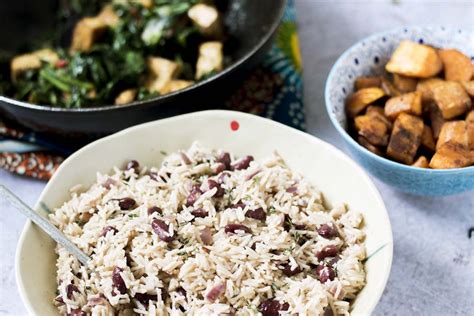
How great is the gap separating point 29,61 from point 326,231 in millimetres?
1828

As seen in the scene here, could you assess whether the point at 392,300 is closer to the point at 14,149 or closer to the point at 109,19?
the point at 14,149

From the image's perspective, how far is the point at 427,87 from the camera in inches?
102

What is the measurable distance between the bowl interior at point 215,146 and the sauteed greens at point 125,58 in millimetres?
434

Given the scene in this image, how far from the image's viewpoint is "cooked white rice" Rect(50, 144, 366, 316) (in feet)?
6.26

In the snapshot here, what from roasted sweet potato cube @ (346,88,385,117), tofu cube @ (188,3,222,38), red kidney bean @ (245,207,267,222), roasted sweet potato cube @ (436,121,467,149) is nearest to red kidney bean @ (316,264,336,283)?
red kidney bean @ (245,207,267,222)

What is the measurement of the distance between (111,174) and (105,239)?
429 mm

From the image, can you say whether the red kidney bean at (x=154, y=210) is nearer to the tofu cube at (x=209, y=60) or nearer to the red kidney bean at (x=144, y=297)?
the red kidney bean at (x=144, y=297)

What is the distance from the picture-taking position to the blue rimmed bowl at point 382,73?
2307 millimetres

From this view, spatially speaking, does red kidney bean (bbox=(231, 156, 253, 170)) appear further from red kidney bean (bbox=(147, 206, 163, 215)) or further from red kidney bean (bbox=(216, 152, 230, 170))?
red kidney bean (bbox=(147, 206, 163, 215))

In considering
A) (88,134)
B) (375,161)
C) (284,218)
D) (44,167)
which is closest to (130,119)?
(88,134)

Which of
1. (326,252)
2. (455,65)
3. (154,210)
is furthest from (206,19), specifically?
(326,252)

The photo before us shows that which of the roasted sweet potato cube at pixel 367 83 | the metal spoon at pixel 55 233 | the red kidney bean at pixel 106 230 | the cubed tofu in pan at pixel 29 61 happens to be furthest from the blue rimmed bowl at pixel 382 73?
the cubed tofu in pan at pixel 29 61

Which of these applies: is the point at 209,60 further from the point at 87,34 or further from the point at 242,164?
the point at 242,164

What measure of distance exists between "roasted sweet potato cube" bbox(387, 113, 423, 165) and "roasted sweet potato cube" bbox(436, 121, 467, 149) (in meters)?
0.08
